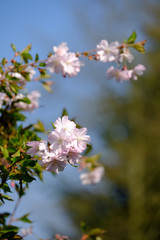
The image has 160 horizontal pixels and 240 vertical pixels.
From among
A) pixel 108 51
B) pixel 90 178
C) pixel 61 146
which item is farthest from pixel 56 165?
pixel 90 178

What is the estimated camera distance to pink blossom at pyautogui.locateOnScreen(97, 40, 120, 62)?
3.98 ft

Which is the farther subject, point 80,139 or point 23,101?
point 23,101

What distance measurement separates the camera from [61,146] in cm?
76

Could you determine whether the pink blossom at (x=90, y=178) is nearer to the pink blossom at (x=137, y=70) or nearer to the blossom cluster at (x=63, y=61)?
the pink blossom at (x=137, y=70)

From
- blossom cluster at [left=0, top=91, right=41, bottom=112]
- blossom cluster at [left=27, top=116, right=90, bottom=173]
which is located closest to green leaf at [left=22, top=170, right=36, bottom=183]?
blossom cluster at [left=27, top=116, right=90, bottom=173]

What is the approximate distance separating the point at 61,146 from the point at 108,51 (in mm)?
582

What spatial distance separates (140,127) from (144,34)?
10.8 ft

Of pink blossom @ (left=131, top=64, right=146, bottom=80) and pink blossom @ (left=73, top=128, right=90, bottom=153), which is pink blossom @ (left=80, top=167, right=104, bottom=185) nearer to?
pink blossom @ (left=131, top=64, right=146, bottom=80)

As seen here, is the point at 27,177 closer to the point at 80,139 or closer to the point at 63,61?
the point at 80,139

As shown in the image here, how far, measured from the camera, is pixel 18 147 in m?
0.91

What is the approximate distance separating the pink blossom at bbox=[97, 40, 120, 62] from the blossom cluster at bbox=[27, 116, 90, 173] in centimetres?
50

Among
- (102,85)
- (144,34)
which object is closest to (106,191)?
(102,85)

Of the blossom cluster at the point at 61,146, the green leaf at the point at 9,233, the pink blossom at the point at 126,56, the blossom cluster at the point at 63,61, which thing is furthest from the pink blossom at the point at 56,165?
the pink blossom at the point at 126,56

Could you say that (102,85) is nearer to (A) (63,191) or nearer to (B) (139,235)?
(A) (63,191)
